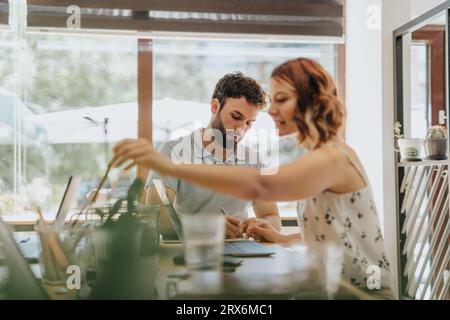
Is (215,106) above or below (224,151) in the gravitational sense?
above

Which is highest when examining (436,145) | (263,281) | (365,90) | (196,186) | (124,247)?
(365,90)

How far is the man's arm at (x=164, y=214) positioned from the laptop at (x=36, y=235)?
7.2 inches

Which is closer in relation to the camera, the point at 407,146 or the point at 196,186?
the point at 196,186

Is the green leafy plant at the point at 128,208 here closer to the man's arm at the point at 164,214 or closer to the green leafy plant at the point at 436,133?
the man's arm at the point at 164,214

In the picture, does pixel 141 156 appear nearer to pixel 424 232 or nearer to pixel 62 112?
pixel 62 112

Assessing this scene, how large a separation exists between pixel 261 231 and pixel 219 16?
0.57 metres

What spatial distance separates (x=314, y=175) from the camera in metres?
1.25

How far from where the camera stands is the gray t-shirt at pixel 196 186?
4.23ft

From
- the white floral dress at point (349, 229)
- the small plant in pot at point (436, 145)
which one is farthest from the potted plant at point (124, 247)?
the small plant in pot at point (436, 145)

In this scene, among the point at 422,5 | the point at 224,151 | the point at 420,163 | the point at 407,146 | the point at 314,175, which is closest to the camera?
the point at 314,175

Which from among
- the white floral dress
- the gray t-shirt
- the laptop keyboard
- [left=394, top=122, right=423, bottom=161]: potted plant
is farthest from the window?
[left=394, top=122, right=423, bottom=161]: potted plant

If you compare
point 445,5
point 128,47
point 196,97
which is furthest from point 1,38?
point 445,5

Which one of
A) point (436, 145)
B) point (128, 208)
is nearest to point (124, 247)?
point (128, 208)

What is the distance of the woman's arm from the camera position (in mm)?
1250
